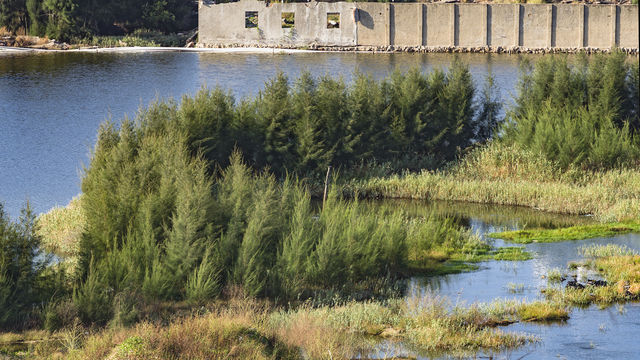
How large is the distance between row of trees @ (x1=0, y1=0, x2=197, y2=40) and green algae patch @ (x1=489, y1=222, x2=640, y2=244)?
239ft

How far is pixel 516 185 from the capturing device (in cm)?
3048

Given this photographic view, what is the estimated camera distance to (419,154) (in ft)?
111

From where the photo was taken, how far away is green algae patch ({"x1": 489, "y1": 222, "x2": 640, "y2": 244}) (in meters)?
25.6

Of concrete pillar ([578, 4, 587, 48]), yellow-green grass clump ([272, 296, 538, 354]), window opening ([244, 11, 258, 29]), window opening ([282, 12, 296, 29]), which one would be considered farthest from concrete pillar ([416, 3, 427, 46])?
yellow-green grass clump ([272, 296, 538, 354])

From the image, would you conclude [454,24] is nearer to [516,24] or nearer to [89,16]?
[516,24]

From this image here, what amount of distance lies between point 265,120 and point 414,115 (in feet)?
18.0

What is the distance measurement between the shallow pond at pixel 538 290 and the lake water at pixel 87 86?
9.14m

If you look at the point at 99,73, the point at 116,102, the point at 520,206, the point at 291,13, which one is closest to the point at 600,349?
the point at 520,206

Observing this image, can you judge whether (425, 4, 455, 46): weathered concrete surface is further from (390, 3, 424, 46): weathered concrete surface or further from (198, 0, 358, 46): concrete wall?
(198, 0, 358, 46): concrete wall

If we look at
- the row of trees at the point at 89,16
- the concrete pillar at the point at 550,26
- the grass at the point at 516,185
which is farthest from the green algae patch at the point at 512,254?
the row of trees at the point at 89,16

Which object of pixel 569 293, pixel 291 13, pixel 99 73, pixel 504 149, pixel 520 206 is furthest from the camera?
pixel 291 13

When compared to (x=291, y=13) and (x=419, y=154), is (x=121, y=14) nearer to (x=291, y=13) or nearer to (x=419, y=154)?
(x=291, y=13)

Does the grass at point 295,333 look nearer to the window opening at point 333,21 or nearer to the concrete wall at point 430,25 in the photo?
the concrete wall at point 430,25

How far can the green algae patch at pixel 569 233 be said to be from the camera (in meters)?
25.6
